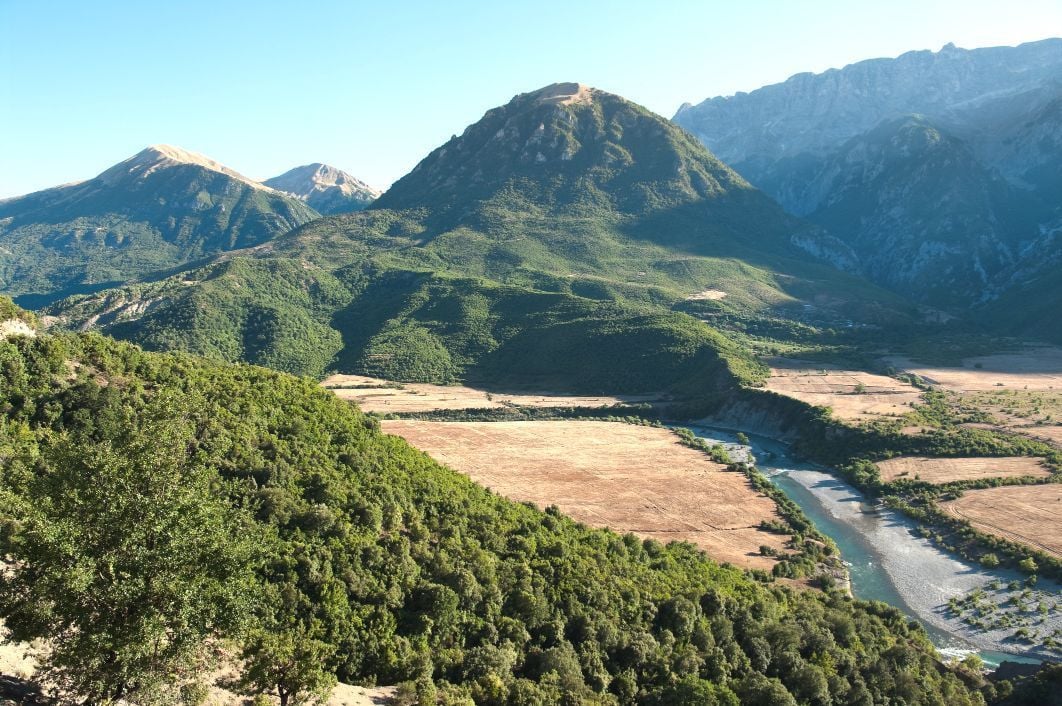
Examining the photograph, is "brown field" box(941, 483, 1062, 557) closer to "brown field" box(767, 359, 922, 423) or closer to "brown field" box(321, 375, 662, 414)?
"brown field" box(767, 359, 922, 423)

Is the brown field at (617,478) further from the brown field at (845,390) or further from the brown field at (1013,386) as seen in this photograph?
the brown field at (1013,386)

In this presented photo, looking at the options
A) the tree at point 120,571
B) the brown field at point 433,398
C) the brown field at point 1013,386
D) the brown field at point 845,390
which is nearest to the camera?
the tree at point 120,571

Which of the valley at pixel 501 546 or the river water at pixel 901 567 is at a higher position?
the valley at pixel 501 546

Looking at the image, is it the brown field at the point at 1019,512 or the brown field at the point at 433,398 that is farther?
the brown field at the point at 433,398

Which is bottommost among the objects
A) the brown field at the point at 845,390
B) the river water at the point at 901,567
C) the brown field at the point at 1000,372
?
the river water at the point at 901,567

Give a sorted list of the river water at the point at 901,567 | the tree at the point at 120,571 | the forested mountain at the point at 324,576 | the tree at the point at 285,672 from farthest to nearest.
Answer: the river water at the point at 901,567
the tree at the point at 285,672
the forested mountain at the point at 324,576
the tree at the point at 120,571

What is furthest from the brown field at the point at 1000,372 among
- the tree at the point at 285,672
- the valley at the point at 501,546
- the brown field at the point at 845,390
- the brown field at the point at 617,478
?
the tree at the point at 285,672

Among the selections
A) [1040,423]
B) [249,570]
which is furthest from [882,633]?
[1040,423]
